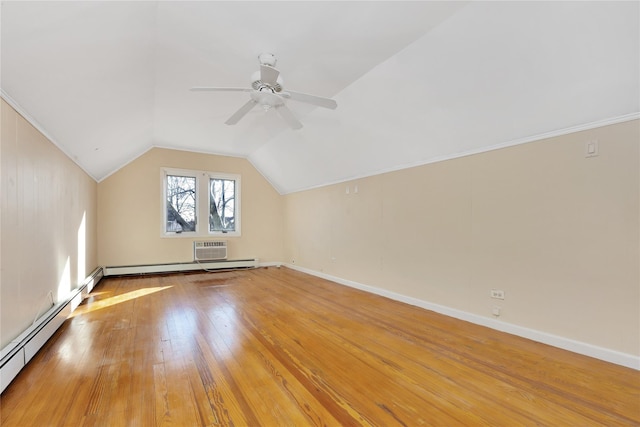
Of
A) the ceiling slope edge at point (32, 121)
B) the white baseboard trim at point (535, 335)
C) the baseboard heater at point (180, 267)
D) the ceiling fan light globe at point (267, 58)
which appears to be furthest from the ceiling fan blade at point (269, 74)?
the baseboard heater at point (180, 267)

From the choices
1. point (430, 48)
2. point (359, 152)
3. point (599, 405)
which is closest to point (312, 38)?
point (430, 48)

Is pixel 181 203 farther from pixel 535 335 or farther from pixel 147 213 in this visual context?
pixel 535 335

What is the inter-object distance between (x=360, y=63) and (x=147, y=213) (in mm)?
5625

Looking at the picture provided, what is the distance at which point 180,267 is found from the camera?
6.54 metres

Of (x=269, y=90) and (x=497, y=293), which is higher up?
(x=269, y=90)

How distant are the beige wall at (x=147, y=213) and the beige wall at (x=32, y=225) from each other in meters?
1.98

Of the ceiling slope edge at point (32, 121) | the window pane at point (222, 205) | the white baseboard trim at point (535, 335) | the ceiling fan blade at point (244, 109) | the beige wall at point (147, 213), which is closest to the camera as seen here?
the ceiling slope edge at point (32, 121)

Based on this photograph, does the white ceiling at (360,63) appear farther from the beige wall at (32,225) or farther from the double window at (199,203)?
the double window at (199,203)

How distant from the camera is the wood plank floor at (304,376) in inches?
66.6

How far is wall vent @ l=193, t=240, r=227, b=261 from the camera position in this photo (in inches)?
261

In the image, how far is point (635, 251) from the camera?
7.41 feet

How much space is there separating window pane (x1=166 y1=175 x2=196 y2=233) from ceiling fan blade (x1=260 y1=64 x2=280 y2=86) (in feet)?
16.3

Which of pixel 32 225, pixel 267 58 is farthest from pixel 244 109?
pixel 32 225

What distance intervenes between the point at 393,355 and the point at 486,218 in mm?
1885
